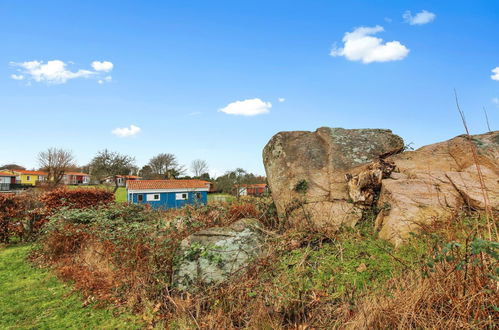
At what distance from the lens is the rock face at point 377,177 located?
5180 mm

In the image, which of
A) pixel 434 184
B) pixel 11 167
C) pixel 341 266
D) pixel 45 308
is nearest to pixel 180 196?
pixel 45 308

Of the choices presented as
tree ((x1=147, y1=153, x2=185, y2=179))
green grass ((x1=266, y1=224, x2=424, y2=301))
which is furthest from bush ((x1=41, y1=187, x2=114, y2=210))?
tree ((x1=147, y1=153, x2=185, y2=179))

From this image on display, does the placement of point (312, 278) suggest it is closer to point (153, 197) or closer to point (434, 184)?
point (434, 184)

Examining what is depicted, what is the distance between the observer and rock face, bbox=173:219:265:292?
4.64 metres

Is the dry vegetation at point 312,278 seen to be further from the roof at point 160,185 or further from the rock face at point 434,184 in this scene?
the roof at point 160,185

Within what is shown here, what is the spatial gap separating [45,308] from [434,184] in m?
7.12

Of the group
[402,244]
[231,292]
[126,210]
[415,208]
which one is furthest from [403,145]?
[126,210]

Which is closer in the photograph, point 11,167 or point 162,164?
point 162,164

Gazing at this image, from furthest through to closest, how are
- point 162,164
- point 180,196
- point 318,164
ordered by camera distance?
point 162,164, point 180,196, point 318,164

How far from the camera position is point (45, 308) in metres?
5.17

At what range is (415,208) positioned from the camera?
200 inches

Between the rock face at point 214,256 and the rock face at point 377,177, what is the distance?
158cm

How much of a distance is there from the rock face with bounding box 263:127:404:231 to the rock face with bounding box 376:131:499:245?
596 mm

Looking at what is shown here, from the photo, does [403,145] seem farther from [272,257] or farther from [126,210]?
[126,210]
